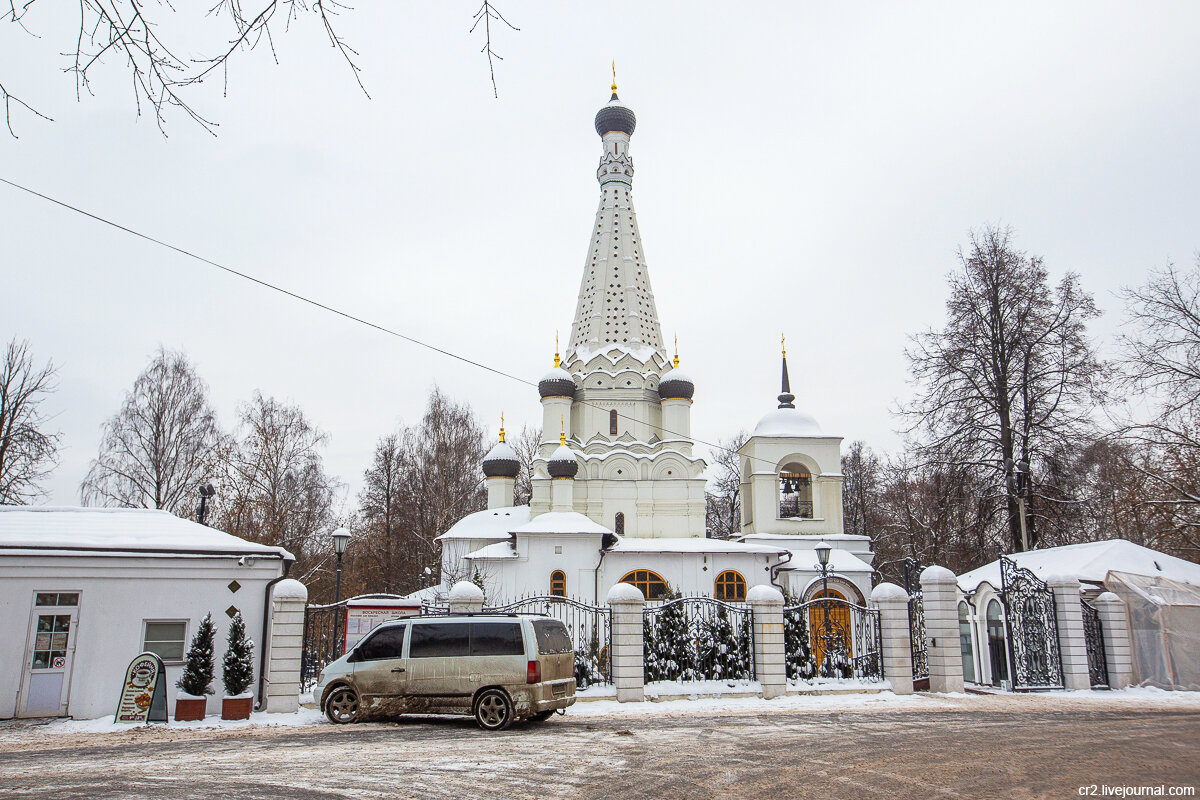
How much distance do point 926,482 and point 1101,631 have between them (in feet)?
36.8

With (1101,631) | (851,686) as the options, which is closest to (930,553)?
(1101,631)

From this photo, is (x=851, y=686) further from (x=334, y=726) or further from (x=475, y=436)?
(x=475, y=436)

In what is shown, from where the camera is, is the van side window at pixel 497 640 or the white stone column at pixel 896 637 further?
the white stone column at pixel 896 637

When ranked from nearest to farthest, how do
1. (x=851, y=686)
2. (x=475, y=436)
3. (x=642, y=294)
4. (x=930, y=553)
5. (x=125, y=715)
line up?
(x=125, y=715) < (x=851, y=686) < (x=930, y=553) < (x=642, y=294) < (x=475, y=436)

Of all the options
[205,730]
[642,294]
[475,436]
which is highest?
[642,294]

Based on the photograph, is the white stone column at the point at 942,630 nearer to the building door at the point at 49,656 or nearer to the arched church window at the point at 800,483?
the building door at the point at 49,656

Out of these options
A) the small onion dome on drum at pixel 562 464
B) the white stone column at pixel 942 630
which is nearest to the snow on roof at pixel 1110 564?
the white stone column at pixel 942 630

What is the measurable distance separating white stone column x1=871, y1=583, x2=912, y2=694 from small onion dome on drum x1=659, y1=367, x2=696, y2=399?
20334mm

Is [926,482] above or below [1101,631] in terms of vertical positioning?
above

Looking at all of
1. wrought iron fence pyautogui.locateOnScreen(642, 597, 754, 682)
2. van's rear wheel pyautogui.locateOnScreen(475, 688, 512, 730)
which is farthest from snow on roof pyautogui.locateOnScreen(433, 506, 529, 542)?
van's rear wheel pyautogui.locateOnScreen(475, 688, 512, 730)

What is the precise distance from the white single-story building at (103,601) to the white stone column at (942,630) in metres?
11.7

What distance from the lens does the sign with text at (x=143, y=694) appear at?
39.4ft

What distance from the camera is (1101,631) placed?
15539 mm

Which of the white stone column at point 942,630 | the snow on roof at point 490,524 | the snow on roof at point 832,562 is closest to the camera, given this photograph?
the white stone column at point 942,630
